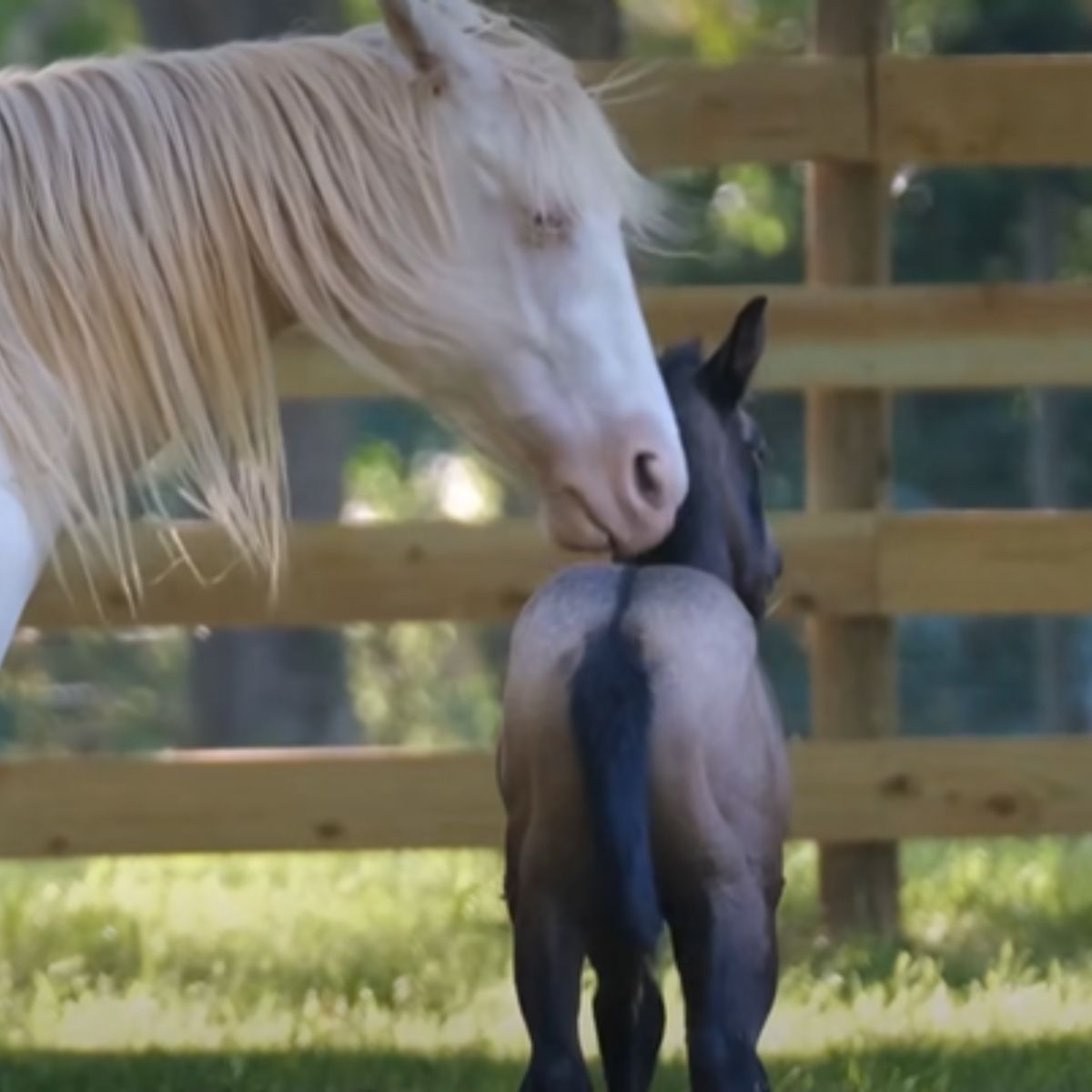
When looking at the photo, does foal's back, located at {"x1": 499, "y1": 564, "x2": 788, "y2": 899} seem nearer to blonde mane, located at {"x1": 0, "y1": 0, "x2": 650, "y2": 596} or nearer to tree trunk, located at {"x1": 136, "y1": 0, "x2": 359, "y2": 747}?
blonde mane, located at {"x1": 0, "y1": 0, "x2": 650, "y2": 596}

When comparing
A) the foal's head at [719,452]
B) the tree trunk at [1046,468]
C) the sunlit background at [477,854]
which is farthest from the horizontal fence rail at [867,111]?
the tree trunk at [1046,468]

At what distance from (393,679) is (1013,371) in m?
10.4

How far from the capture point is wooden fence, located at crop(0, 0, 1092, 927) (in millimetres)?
5699

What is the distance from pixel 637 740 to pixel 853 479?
7.12ft

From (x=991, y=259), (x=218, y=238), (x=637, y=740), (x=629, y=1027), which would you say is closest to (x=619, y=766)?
(x=637, y=740)

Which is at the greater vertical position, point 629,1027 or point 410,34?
point 410,34

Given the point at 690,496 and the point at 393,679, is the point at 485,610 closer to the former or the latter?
the point at 690,496

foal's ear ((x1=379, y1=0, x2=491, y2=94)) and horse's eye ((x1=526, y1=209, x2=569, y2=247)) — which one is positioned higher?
foal's ear ((x1=379, y1=0, x2=491, y2=94))

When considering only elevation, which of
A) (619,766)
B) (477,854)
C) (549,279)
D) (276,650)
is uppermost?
(549,279)

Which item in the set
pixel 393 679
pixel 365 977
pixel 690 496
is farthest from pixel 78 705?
pixel 690 496

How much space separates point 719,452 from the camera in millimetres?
4289

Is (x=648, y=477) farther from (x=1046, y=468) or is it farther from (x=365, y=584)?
(x=1046, y=468)

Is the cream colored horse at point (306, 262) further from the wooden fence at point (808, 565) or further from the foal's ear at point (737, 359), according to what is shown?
the wooden fence at point (808, 565)

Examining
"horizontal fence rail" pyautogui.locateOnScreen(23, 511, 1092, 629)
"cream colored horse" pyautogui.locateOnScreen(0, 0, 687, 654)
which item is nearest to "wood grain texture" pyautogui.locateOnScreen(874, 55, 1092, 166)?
"horizontal fence rail" pyautogui.locateOnScreen(23, 511, 1092, 629)
